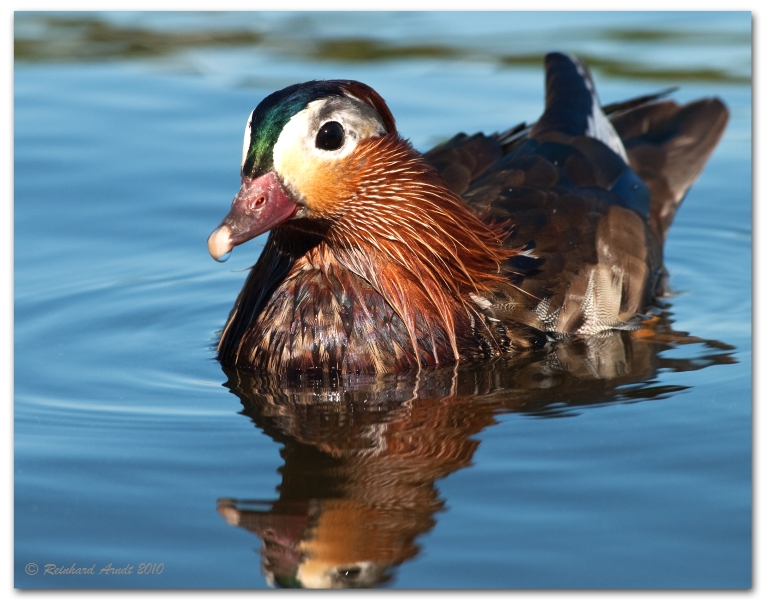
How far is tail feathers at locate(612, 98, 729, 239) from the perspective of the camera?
931 cm

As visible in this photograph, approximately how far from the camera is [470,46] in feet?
43.9

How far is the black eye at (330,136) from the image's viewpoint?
20.6 feet

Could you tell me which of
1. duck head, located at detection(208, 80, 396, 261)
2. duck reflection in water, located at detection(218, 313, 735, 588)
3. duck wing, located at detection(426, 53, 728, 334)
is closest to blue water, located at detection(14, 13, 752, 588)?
duck reflection in water, located at detection(218, 313, 735, 588)

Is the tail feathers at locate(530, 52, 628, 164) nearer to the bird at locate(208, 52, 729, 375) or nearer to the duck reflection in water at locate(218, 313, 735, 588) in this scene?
the bird at locate(208, 52, 729, 375)

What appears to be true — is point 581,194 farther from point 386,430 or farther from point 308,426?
point 308,426

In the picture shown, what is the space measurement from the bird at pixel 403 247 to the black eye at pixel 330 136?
0.01 metres

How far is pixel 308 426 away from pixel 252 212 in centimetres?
114

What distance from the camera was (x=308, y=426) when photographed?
6.21 meters

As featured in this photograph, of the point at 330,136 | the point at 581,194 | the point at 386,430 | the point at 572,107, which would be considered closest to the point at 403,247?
the point at 330,136

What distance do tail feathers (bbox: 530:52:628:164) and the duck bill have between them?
3.13 meters

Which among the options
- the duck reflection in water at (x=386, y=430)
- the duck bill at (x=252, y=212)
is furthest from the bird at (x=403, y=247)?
the duck reflection in water at (x=386, y=430)

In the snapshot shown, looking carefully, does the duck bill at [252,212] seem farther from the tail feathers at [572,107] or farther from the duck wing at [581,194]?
the tail feathers at [572,107]
